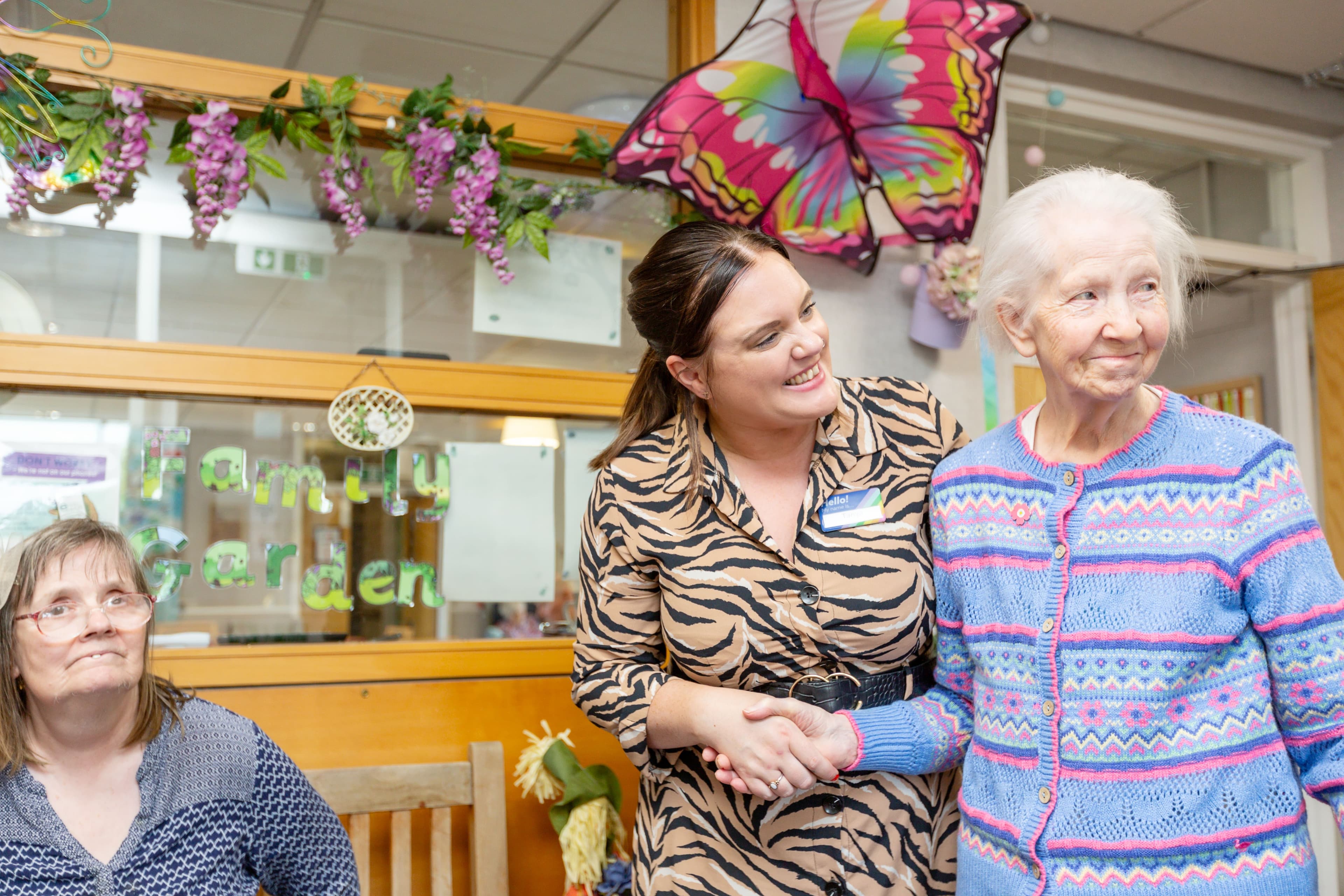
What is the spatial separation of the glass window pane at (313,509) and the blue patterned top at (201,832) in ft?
1.61

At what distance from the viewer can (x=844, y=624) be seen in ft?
4.33

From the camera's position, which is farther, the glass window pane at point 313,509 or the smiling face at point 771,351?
the glass window pane at point 313,509

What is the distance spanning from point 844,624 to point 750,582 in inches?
5.3

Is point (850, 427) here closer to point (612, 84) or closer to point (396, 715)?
point (396, 715)

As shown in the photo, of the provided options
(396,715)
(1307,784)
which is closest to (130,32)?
(396,715)

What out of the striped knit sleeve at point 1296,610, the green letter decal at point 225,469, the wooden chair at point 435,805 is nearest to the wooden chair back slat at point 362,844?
the wooden chair at point 435,805

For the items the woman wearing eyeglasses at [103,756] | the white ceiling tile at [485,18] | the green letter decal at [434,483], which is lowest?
the woman wearing eyeglasses at [103,756]

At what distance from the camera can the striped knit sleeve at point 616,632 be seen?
136 cm

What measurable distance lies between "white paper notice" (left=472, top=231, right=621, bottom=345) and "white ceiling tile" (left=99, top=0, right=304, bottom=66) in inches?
24.1

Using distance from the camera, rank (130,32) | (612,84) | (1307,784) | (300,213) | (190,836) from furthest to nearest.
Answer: (612,84) < (300,213) < (130,32) < (190,836) < (1307,784)

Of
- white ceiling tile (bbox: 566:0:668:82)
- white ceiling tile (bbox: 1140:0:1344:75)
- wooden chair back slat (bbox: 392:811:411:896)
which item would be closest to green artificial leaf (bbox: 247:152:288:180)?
white ceiling tile (bbox: 566:0:668:82)

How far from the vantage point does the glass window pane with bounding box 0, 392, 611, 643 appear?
1.92 metres

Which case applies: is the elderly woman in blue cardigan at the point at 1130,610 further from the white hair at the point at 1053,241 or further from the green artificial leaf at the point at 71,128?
the green artificial leaf at the point at 71,128

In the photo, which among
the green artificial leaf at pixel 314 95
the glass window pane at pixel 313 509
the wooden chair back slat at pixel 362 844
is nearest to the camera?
the wooden chair back slat at pixel 362 844
